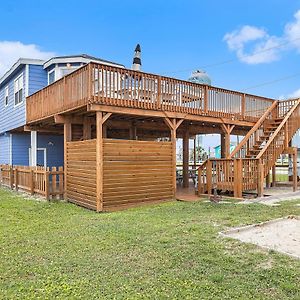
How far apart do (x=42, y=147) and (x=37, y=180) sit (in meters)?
4.70

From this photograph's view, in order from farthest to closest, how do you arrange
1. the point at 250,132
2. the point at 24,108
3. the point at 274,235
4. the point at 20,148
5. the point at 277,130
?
1. the point at 20,148
2. the point at 24,108
3. the point at 250,132
4. the point at 277,130
5. the point at 274,235

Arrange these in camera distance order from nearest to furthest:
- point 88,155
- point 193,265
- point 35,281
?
point 35,281, point 193,265, point 88,155

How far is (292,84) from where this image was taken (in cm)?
3203

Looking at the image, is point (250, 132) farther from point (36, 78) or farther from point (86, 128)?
point (36, 78)

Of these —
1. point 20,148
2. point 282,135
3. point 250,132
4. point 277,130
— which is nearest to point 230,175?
point 250,132

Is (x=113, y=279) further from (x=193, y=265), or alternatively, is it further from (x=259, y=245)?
(x=259, y=245)

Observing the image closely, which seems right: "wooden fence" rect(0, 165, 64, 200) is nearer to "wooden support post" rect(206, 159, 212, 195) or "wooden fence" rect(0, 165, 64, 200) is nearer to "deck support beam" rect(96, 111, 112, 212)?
"deck support beam" rect(96, 111, 112, 212)

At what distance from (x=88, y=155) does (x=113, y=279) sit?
577 centimetres

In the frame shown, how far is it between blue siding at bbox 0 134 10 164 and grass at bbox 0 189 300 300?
467 inches

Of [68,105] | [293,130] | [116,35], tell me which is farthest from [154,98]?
[116,35]

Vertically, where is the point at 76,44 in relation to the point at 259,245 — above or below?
above

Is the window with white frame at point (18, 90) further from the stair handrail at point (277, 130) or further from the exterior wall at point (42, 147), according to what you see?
the stair handrail at point (277, 130)

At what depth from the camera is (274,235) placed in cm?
579

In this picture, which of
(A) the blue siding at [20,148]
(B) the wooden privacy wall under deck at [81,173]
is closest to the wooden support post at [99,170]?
(B) the wooden privacy wall under deck at [81,173]
